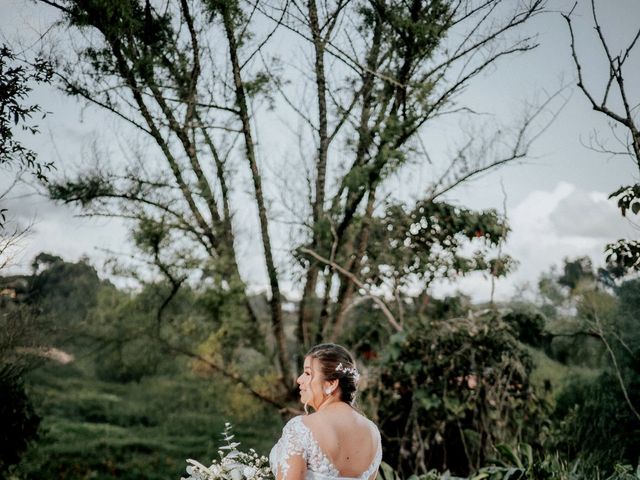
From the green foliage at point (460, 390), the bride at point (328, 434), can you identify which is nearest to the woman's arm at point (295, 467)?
the bride at point (328, 434)

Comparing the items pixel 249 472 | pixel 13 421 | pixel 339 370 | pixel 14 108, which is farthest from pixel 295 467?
pixel 13 421

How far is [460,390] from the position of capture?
5.75 meters

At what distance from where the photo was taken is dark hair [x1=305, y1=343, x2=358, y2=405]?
2336 mm

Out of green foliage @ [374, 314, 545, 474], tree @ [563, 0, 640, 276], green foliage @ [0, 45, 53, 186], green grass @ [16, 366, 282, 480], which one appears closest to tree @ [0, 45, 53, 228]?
green foliage @ [0, 45, 53, 186]

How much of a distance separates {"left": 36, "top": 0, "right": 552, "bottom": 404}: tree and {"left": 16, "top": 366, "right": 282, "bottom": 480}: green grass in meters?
2.46

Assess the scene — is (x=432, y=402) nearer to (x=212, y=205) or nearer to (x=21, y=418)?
(x=212, y=205)

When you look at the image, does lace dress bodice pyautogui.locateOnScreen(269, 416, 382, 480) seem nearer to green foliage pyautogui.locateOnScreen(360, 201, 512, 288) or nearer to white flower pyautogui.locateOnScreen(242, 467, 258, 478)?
white flower pyautogui.locateOnScreen(242, 467, 258, 478)

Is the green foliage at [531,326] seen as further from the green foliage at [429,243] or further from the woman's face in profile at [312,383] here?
the woman's face in profile at [312,383]

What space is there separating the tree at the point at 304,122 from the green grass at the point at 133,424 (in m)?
2.46

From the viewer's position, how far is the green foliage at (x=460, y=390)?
5676 mm

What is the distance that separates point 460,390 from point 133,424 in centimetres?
850

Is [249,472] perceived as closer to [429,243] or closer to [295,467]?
[295,467]

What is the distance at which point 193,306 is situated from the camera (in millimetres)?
7586

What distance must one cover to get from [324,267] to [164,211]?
215cm
